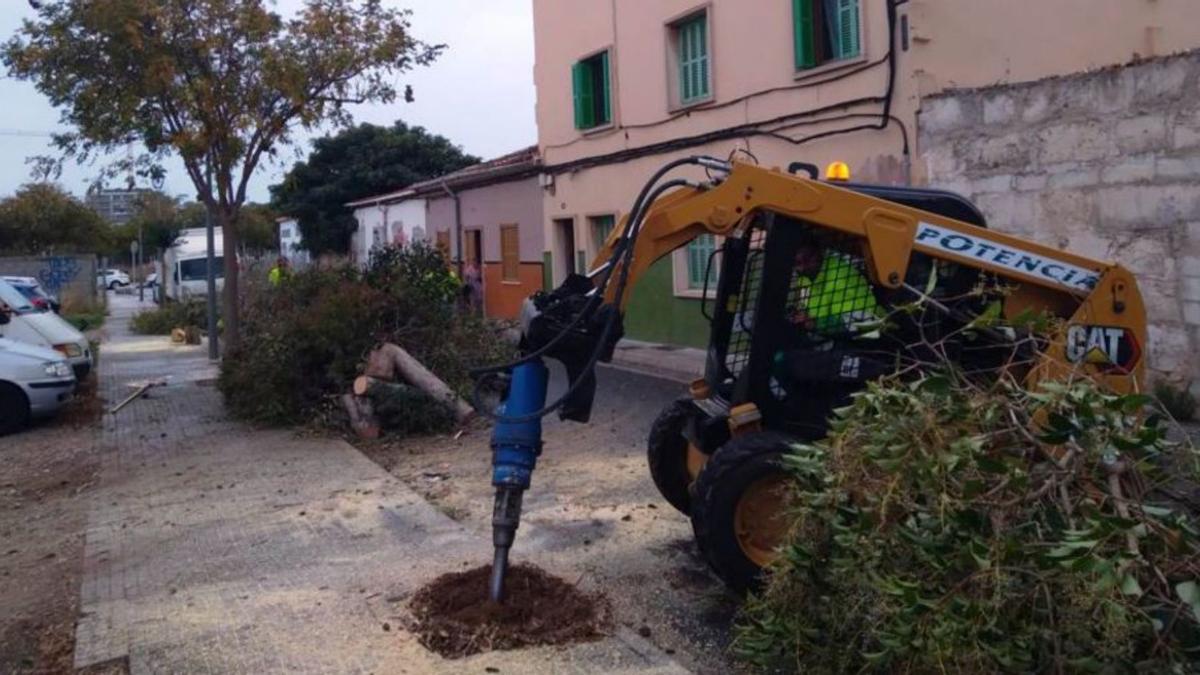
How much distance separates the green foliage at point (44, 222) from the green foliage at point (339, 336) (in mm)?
34015

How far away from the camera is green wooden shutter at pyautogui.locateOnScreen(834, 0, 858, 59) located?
43.0 feet

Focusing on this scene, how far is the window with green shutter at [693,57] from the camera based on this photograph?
16406 millimetres

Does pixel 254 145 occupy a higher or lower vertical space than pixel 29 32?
lower

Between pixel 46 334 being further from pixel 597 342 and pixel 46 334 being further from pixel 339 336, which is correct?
Answer: pixel 597 342

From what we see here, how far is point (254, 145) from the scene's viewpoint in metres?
15.3

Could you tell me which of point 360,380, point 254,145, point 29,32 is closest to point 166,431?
point 360,380

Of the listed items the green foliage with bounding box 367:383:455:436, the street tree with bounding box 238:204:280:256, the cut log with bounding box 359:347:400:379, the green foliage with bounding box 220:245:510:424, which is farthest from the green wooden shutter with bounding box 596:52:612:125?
the street tree with bounding box 238:204:280:256

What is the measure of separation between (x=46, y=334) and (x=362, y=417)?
5.25 metres

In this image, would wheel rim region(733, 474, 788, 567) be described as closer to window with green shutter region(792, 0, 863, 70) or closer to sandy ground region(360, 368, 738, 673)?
sandy ground region(360, 368, 738, 673)

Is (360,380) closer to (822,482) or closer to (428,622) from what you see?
(428,622)

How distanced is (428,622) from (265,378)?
6957 mm

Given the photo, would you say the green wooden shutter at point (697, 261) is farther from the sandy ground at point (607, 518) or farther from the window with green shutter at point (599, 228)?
the sandy ground at point (607, 518)

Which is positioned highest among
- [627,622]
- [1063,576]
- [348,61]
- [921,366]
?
[348,61]

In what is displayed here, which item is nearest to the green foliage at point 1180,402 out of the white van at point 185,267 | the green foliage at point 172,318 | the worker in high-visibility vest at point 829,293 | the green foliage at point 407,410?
the worker in high-visibility vest at point 829,293
